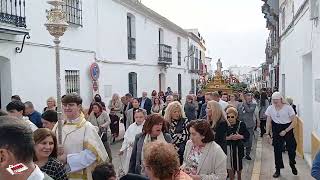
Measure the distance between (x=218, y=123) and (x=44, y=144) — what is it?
135 inches

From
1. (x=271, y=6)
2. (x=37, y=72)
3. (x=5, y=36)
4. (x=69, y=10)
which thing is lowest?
(x=37, y=72)

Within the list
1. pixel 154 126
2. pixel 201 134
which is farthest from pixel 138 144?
pixel 201 134

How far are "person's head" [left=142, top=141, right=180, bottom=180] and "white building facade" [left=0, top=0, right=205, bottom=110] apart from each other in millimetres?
7060

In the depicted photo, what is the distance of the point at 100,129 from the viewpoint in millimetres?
8930

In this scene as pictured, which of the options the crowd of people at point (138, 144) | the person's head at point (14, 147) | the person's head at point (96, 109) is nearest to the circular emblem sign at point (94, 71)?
the person's head at point (96, 109)

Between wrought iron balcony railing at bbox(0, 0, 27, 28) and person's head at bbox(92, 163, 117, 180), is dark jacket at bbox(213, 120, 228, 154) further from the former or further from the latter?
wrought iron balcony railing at bbox(0, 0, 27, 28)

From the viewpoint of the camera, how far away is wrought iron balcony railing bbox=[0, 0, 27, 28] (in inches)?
384

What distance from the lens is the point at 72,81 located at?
1372cm

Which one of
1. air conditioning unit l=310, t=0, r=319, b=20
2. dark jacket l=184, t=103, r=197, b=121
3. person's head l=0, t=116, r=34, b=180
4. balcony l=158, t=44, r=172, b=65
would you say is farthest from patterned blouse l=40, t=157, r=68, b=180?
balcony l=158, t=44, r=172, b=65

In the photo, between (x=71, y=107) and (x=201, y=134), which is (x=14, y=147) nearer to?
(x=71, y=107)

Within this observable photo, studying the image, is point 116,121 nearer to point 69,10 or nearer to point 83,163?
point 69,10

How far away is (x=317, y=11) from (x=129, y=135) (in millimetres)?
4220

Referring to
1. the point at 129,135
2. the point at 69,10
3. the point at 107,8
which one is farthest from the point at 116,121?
the point at 129,135

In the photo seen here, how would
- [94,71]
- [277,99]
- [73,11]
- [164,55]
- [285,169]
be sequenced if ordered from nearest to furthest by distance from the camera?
[277,99]
[285,169]
[73,11]
[94,71]
[164,55]
